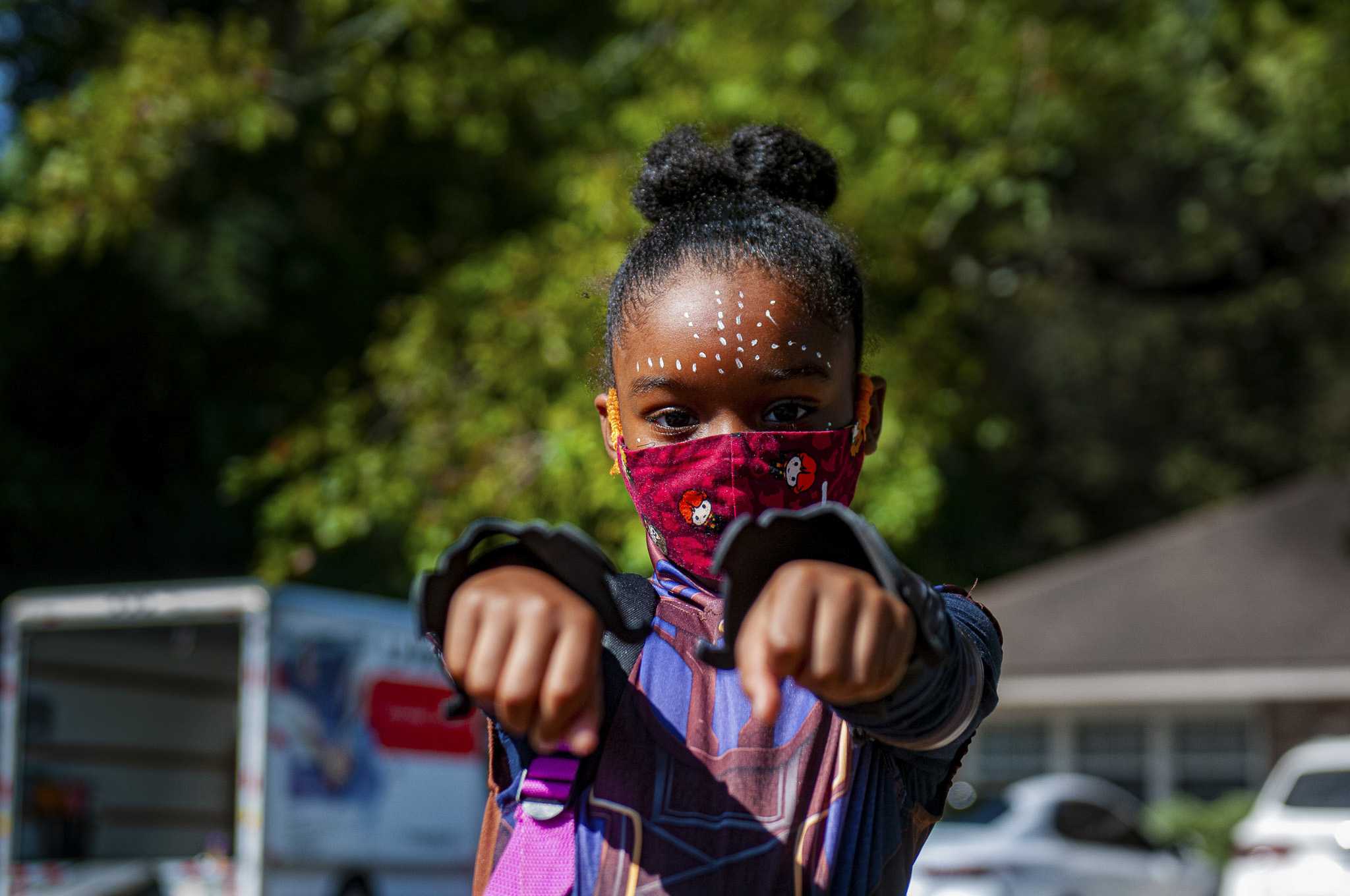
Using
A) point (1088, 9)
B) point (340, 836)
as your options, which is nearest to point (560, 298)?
point (340, 836)

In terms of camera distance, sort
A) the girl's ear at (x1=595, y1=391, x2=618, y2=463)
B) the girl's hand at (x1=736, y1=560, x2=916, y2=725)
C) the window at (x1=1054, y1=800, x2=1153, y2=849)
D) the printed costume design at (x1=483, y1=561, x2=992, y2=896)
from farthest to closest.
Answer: the window at (x1=1054, y1=800, x2=1153, y2=849), the girl's ear at (x1=595, y1=391, x2=618, y2=463), the printed costume design at (x1=483, y1=561, x2=992, y2=896), the girl's hand at (x1=736, y1=560, x2=916, y2=725)

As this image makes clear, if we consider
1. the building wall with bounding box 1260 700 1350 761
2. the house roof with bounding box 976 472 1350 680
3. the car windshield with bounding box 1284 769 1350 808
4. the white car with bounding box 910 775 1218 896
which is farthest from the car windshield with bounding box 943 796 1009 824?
the building wall with bounding box 1260 700 1350 761

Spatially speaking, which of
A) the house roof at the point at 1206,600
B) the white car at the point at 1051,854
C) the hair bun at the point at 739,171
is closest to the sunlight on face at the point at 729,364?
the hair bun at the point at 739,171

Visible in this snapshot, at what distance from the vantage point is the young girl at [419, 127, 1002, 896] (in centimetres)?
126

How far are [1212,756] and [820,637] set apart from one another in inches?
850

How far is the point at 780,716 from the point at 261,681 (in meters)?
7.92

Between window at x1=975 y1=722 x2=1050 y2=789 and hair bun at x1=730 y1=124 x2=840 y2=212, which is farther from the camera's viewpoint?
window at x1=975 y1=722 x2=1050 y2=789

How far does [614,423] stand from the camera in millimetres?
1982

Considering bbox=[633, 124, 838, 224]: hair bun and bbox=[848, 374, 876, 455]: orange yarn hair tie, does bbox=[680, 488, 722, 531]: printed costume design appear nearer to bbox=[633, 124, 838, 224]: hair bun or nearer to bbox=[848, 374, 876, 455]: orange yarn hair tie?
bbox=[848, 374, 876, 455]: orange yarn hair tie

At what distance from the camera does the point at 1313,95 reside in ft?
32.5

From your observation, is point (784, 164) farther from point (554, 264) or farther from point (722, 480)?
point (554, 264)

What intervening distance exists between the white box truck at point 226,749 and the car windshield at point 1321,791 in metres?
5.87

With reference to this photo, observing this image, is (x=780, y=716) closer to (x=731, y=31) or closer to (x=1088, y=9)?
(x=731, y=31)

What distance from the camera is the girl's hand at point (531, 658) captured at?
1.23 metres
